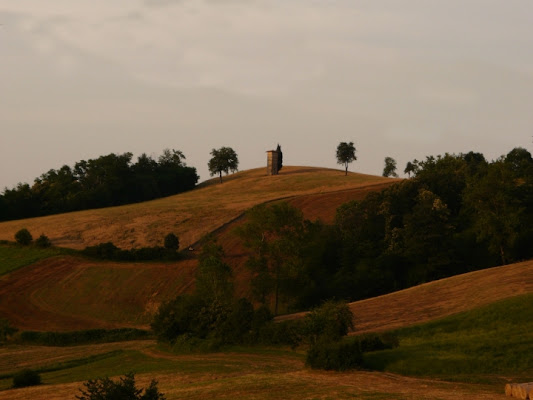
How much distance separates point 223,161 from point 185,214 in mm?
40121

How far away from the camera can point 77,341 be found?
2677 inches

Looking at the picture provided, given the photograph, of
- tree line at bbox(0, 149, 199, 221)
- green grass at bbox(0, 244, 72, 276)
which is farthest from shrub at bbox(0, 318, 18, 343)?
tree line at bbox(0, 149, 199, 221)

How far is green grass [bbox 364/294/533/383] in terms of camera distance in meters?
34.0

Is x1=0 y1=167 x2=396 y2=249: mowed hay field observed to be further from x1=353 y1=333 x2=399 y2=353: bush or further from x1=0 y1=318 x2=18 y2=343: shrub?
x1=353 y1=333 x2=399 y2=353: bush

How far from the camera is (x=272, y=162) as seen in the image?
504ft

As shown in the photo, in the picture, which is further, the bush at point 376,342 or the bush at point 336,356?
the bush at point 376,342

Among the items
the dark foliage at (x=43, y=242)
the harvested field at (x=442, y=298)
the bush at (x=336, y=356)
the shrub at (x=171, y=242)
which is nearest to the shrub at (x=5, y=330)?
the harvested field at (x=442, y=298)

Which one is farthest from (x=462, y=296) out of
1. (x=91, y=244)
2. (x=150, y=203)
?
(x=150, y=203)

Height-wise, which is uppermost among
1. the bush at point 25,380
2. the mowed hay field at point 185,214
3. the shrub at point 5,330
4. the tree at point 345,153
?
the tree at point 345,153

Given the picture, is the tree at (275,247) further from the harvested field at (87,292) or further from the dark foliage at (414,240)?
the harvested field at (87,292)

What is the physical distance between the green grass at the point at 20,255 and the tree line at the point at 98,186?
36.7 metres

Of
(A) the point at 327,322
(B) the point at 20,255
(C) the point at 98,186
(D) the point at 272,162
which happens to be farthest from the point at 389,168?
(A) the point at 327,322

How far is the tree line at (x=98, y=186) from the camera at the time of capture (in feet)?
463

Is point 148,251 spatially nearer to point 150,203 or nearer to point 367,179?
point 150,203
